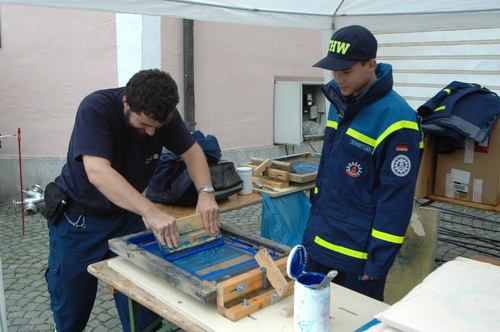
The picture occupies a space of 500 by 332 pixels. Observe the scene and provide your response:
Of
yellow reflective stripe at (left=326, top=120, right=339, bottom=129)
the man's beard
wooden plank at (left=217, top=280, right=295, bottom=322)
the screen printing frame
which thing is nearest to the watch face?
the screen printing frame

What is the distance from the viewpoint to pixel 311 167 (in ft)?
12.8

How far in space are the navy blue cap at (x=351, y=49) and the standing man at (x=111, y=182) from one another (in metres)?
0.70

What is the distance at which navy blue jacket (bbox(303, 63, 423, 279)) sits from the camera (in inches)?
72.7

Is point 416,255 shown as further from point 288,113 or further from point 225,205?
point 288,113

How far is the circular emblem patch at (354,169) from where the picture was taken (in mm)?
1956

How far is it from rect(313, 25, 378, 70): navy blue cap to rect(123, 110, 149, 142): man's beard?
88 cm

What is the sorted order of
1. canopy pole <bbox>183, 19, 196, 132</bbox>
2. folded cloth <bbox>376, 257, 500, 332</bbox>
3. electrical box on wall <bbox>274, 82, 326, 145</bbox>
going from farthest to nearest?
electrical box on wall <bbox>274, 82, 326, 145</bbox>, canopy pole <bbox>183, 19, 196, 132</bbox>, folded cloth <bbox>376, 257, 500, 332</bbox>

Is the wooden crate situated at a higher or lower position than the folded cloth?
higher

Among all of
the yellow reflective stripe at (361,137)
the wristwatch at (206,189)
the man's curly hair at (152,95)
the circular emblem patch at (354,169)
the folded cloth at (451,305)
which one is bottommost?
the folded cloth at (451,305)

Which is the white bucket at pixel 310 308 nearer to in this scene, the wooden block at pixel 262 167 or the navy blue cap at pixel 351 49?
the navy blue cap at pixel 351 49

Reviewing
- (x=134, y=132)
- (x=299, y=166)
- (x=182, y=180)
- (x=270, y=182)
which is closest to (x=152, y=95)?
(x=134, y=132)

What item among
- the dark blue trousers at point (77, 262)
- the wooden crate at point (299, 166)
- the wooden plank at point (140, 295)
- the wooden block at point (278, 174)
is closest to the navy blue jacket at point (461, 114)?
the wooden crate at point (299, 166)

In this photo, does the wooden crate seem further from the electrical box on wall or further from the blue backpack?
the electrical box on wall

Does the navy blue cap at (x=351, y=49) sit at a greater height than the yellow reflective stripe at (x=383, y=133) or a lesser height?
greater
